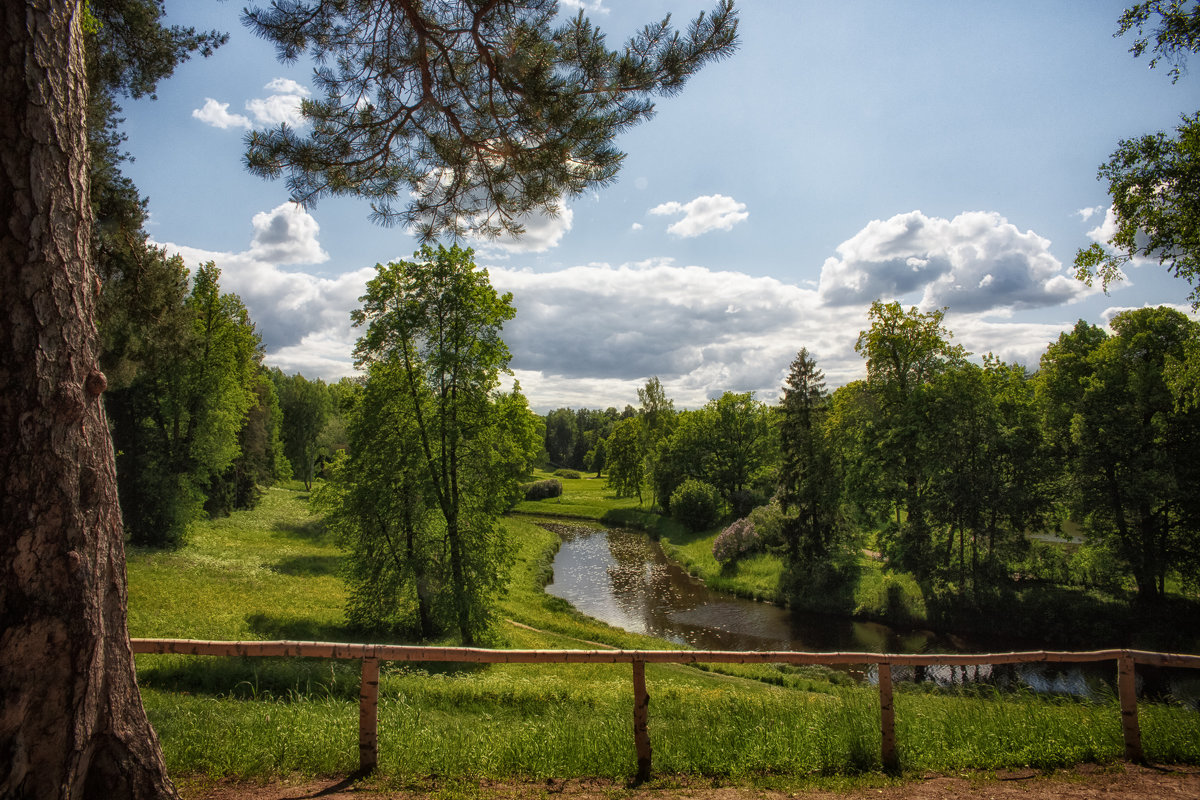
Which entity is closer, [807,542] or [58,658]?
[58,658]

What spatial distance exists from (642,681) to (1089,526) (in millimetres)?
25757

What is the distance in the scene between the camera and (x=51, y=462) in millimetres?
2977

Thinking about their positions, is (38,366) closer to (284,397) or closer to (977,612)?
(977,612)

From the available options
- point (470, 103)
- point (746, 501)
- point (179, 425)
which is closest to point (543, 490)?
point (746, 501)

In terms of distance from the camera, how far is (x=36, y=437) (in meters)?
2.93

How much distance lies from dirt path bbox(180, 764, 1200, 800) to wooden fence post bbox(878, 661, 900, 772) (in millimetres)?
315

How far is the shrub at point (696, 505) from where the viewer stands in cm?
4434

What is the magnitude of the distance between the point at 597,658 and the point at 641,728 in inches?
28.9

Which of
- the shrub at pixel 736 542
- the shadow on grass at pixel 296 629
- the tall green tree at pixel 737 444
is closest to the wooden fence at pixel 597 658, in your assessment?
the shadow on grass at pixel 296 629

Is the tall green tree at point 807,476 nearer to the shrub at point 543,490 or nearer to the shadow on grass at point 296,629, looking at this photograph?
the shadow on grass at point 296,629

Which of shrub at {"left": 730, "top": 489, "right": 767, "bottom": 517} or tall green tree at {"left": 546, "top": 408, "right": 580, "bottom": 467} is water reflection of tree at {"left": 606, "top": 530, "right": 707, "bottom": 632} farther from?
tall green tree at {"left": 546, "top": 408, "right": 580, "bottom": 467}

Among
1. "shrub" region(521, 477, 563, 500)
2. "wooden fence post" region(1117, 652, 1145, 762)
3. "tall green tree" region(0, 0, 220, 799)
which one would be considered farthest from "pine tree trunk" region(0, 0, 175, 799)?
"shrub" region(521, 477, 563, 500)

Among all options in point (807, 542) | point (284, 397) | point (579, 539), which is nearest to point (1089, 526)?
point (807, 542)

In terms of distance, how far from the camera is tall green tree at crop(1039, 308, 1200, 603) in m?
20.7
